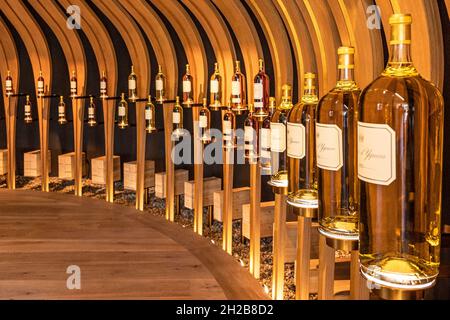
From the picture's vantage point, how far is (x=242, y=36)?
3400mm

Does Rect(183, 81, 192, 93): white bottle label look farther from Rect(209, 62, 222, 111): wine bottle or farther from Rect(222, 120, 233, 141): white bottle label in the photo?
Rect(222, 120, 233, 141): white bottle label

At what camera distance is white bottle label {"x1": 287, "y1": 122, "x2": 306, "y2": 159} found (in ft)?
4.91

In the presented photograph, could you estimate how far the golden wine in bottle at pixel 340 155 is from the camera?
1.19m

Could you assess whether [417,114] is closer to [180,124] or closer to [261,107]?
[261,107]

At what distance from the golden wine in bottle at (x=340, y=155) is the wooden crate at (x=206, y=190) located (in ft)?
10.8

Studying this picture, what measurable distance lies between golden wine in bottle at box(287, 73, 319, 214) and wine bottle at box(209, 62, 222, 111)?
6.83 feet

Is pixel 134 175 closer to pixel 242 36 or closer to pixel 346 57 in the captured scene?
pixel 242 36

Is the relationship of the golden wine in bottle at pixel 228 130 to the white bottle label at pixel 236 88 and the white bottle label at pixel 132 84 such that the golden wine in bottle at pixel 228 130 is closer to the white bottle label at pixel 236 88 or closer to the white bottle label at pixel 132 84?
the white bottle label at pixel 236 88

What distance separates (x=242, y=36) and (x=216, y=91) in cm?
47

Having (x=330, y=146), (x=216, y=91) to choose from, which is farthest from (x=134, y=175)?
(x=330, y=146)

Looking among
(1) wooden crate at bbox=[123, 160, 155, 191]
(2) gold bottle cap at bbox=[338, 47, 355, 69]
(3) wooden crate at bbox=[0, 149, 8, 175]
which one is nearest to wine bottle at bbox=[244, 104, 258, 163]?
(2) gold bottle cap at bbox=[338, 47, 355, 69]

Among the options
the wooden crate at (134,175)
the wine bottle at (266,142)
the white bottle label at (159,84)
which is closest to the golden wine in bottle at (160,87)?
the white bottle label at (159,84)
